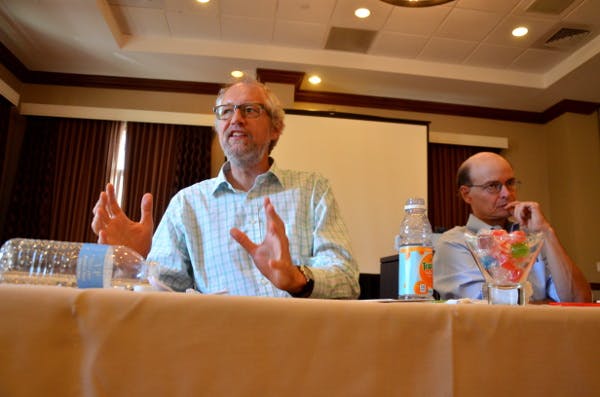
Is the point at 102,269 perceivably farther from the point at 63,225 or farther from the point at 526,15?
the point at 63,225

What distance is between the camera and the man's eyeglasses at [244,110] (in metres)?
1.69

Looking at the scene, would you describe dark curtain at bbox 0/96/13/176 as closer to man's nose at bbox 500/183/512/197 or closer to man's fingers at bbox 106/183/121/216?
man's fingers at bbox 106/183/121/216

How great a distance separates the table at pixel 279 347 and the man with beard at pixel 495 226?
3.31ft

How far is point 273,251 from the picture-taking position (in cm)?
105

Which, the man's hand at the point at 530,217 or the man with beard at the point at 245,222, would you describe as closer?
the man with beard at the point at 245,222

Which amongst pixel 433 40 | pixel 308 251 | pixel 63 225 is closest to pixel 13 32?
pixel 63 225

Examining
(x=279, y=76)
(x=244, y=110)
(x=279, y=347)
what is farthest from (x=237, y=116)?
(x=279, y=76)

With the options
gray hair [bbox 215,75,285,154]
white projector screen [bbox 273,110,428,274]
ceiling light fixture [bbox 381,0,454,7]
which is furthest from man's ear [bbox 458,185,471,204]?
white projector screen [bbox 273,110,428,274]

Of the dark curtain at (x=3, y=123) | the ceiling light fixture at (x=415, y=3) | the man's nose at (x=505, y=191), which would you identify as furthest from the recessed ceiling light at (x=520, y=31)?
the dark curtain at (x=3, y=123)

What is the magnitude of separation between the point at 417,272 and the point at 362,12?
3.03 meters

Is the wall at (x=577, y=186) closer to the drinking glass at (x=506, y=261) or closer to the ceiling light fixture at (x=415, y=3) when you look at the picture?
the ceiling light fixture at (x=415, y=3)

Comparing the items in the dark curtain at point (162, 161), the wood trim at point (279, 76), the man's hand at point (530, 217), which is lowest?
the man's hand at point (530, 217)

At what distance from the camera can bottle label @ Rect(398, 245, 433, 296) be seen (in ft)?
2.82

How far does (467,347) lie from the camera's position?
1.82 feet
